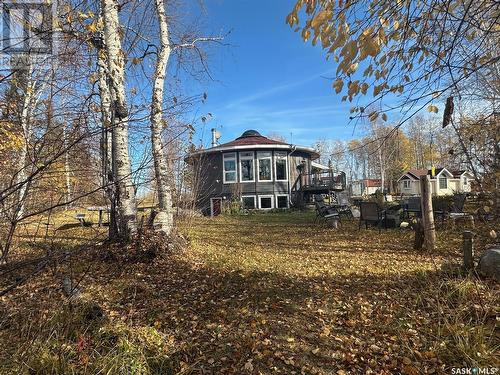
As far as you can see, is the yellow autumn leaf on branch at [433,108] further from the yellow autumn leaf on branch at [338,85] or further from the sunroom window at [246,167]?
the sunroom window at [246,167]

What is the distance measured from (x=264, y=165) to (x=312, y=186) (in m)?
3.42

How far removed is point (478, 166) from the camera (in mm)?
3861

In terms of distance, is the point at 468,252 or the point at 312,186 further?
the point at 312,186

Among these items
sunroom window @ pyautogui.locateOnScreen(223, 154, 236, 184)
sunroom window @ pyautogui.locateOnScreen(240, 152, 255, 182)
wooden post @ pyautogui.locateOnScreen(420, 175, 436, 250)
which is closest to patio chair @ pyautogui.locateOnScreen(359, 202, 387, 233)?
wooden post @ pyautogui.locateOnScreen(420, 175, 436, 250)

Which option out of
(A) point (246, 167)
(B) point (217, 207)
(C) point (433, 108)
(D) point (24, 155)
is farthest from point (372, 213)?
(A) point (246, 167)

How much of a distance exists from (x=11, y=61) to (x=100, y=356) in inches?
90.5

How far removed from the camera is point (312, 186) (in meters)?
20.2

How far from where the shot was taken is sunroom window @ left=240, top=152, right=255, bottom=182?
20.2 meters

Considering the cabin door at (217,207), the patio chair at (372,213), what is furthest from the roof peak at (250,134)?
the patio chair at (372,213)

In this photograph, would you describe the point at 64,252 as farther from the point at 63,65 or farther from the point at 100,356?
the point at 63,65

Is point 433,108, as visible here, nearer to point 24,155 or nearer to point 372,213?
point 24,155

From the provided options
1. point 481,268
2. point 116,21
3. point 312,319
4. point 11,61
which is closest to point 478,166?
point 481,268

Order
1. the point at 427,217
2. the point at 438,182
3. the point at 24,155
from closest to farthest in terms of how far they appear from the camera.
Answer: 1. the point at 24,155
2. the point at 427,217
3. the point at 438,182

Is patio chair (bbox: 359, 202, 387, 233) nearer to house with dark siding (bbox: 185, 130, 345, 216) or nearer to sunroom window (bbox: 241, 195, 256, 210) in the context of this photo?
house with dark siding (bbox: 185, 130, 345, 216)
